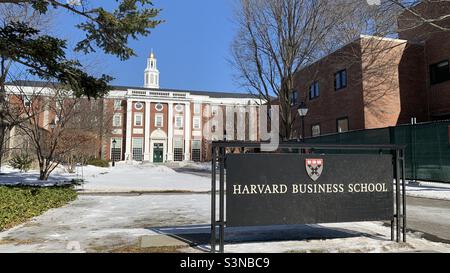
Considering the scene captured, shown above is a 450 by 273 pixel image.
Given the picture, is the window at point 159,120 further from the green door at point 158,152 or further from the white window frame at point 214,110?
the white window frame at point 214,110

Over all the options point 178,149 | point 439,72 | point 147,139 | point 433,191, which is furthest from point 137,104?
point 433,191

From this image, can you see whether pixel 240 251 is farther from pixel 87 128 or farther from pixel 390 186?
pixel 87 128

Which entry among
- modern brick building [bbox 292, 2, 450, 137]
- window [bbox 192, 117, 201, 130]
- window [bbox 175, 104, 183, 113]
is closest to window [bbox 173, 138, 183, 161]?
window [bbox 192, 117, 201, 130]

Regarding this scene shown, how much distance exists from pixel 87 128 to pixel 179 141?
49.2 meters

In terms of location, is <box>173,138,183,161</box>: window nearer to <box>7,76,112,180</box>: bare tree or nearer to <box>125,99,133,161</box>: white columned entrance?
<box>125,99,133,161</box>: white columned entrance

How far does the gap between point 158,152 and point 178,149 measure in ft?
13.5

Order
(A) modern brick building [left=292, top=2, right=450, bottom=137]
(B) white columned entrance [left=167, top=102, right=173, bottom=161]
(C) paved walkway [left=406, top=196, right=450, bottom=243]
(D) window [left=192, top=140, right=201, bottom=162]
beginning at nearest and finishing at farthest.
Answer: (C) paved walkway [left=406, top=196, right=450, bottom=243] → (A) modern brick building [left=292, top=2, right=450, bottom=137] → (B) white columned entrance [left=167, top=102, right=173, bottom=161] → (D) window [left=192, top=140, right=201, bottom=162]

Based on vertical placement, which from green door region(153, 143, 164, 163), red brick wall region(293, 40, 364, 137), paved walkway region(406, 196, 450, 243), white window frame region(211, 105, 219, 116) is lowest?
paved walkway region(406, 196, 450, 243)

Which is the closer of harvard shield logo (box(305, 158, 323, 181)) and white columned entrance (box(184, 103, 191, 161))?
harvard shield logo (box(305, 158, 323, 181))

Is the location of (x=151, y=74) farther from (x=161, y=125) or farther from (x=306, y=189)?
(x=306, y=189)

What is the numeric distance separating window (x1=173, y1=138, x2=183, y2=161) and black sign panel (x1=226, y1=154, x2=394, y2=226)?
7172cm

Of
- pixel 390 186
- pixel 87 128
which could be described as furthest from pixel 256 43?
pixel 390 186

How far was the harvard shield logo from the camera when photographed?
5715 mm

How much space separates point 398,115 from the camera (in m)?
25.5
